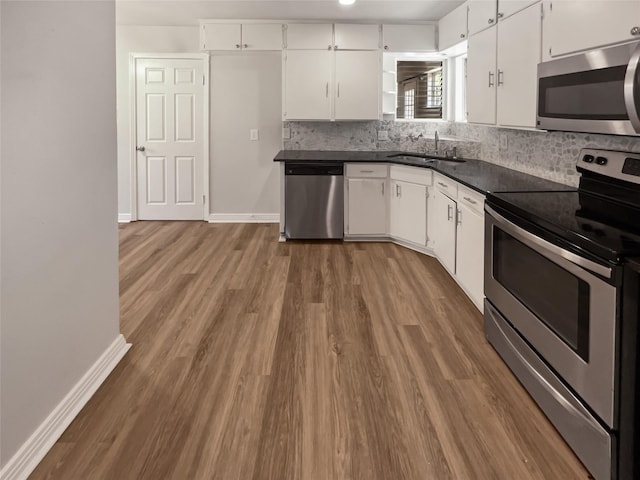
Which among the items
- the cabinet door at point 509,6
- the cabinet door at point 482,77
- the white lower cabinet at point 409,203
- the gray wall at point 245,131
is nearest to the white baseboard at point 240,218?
the gray wall at point 245,131

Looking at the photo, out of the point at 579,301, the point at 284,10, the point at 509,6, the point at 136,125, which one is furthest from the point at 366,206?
the point at 579,301

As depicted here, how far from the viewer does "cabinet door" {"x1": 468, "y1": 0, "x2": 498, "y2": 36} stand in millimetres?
4121

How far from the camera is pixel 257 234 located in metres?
6.36

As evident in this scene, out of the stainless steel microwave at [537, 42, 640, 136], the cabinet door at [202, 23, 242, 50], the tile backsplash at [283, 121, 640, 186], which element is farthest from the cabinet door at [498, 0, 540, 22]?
the cabinet door at [202, 23, 242, 50]

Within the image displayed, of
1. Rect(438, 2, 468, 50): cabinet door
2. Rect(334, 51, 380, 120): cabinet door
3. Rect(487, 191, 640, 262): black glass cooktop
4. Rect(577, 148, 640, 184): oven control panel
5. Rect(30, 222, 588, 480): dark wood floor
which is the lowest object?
Rect(30, 222, 588, 480): dark wood floor

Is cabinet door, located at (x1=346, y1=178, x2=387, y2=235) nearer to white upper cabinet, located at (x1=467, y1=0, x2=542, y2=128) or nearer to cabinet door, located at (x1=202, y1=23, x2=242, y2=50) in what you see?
white upper cabinet, located at (x1=467, y1=0, x2=542, y2=128)

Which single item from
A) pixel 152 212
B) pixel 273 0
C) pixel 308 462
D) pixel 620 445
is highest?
pixel 273 0

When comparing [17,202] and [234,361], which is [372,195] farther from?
[17,202]

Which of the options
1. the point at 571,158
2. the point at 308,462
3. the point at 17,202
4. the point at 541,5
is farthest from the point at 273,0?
the point at 308,462

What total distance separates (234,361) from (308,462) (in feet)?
3.34

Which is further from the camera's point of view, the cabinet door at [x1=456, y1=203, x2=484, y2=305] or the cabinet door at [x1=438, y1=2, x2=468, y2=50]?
the cabinet door at [x1=438, y1=2, x2=468, y2=50]

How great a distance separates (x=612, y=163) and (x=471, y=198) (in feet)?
3.57

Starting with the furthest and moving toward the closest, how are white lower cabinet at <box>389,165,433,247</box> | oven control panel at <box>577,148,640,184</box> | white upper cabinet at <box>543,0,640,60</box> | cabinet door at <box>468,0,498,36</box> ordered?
white lower cabinet at <box>389,165,433,247</box> < cabinet door at <box>468,0,498,36</box> < oven control panel at <box>577,148,640,184</box> < white upper cabinet at <box>543,0,640,60</box>

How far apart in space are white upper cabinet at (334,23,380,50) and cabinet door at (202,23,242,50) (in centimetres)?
110
